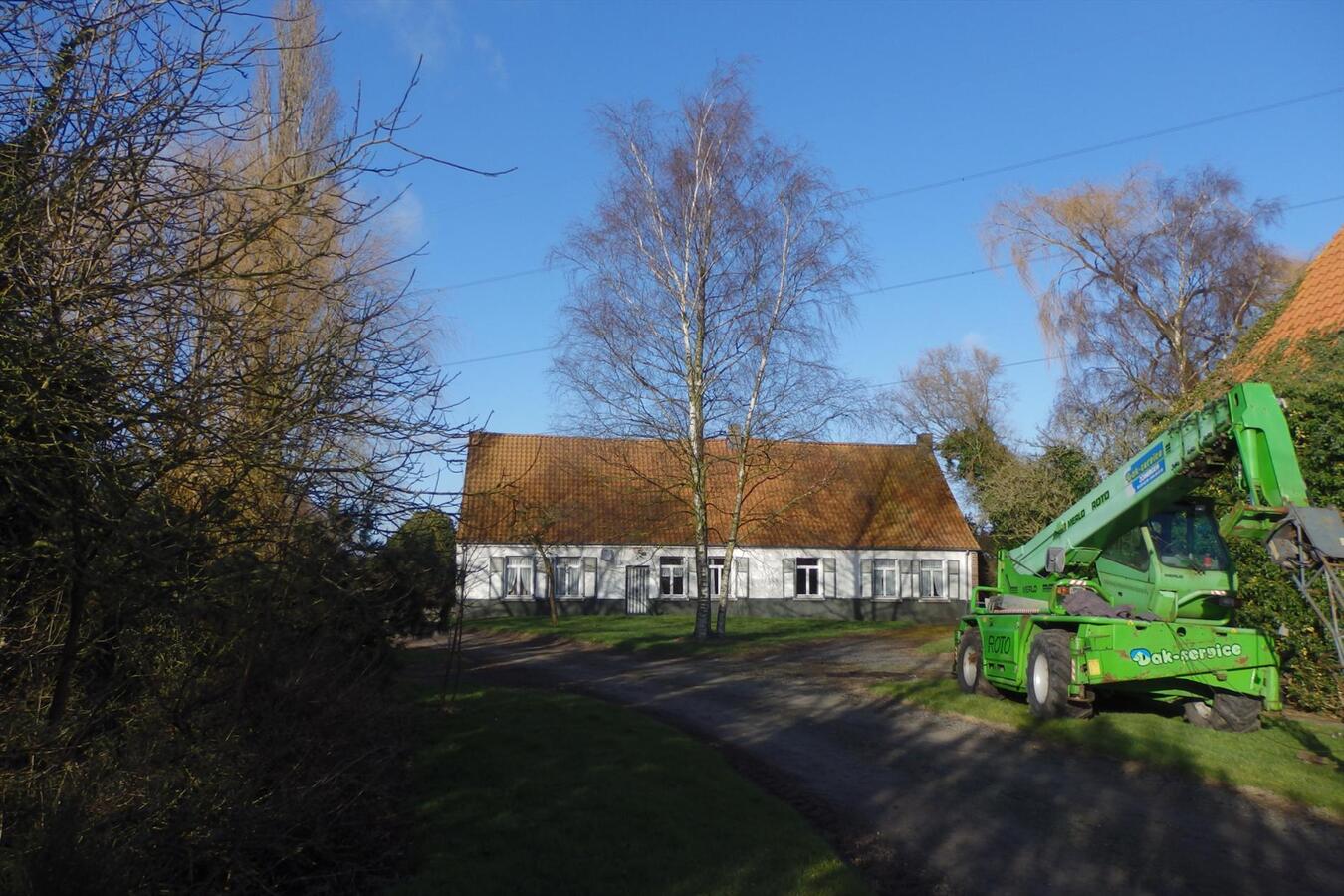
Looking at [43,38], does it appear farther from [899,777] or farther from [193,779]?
[899,777]

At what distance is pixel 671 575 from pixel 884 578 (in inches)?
305

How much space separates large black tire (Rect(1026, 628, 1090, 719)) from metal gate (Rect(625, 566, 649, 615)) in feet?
83.8

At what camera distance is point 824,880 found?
20.6 feet

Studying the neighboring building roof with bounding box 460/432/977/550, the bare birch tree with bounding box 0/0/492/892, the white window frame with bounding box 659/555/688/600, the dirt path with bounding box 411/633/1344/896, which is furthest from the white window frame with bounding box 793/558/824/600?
the bare birch tree with bounding box 0/0/492/892

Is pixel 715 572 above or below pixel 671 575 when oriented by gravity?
above

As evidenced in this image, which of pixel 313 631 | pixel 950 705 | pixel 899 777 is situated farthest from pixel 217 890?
pixel 950 705

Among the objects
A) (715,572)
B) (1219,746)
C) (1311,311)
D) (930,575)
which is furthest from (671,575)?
(1219,746)

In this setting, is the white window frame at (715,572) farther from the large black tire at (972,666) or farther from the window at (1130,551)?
the window at (1130,551)

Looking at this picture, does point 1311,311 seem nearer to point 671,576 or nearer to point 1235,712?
point 1235,712

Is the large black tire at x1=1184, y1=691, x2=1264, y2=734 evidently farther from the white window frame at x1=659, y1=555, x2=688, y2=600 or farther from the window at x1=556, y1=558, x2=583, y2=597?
the window at x1=556, y1=558, x2=583, y2=597

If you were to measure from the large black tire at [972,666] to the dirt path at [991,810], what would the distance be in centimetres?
149

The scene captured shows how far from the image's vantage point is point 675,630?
1148 inches

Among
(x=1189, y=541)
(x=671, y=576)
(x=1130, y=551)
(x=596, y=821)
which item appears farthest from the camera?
(x=671, y=576)

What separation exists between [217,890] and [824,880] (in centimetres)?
335
